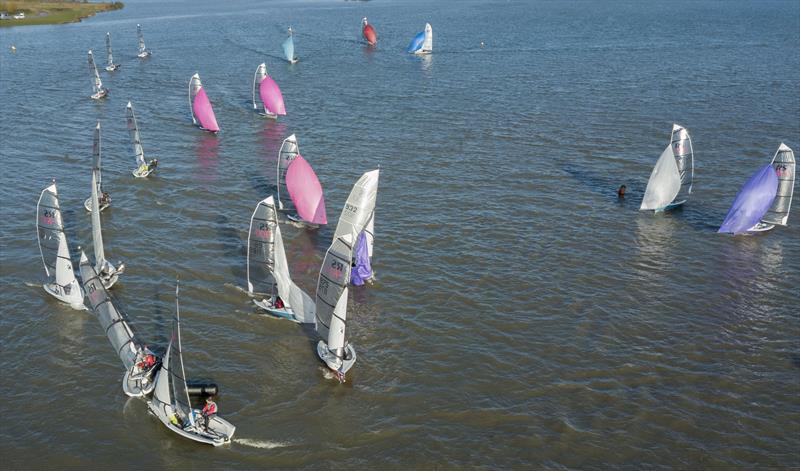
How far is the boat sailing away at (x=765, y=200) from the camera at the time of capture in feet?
146

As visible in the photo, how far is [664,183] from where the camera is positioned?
158ft

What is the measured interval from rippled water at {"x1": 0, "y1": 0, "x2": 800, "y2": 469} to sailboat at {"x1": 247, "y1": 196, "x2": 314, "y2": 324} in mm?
1153

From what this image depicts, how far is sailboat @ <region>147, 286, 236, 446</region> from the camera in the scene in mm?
26594

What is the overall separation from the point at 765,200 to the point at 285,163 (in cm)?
3189

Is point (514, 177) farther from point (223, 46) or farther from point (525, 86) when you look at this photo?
point (223, 46)

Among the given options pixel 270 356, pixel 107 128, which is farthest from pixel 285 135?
pixel 270 356

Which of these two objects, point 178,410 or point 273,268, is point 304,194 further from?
point 178,410

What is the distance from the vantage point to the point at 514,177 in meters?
55.4

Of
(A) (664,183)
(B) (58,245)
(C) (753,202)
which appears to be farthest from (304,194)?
(C) (753,202)

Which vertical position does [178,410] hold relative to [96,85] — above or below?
below

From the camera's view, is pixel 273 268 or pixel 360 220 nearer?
pixel 273 268

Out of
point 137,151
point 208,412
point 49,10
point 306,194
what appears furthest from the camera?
point 49,10

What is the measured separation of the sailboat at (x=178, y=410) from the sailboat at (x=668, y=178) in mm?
33645

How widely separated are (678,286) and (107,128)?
179 ft
